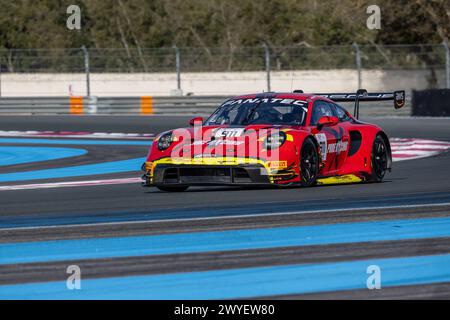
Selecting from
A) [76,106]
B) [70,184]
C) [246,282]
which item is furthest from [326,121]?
[76,106]

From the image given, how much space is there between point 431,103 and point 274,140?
1726cm

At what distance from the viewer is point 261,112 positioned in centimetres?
1186

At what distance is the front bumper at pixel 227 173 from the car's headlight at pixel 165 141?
7.8 inches

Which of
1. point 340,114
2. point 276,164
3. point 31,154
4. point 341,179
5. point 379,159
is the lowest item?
point 31,154

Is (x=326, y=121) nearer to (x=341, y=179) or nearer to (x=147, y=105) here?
(x=341, y=179)

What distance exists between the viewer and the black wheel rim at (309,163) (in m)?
11.3

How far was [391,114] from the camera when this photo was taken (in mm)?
28359

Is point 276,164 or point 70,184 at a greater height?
point 276,164

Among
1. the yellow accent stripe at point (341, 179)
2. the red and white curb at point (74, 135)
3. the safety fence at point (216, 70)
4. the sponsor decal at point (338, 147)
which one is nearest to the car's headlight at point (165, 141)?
the yellow accent stripe at point (341, 179)

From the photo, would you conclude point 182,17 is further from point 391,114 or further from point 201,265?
point 201,265

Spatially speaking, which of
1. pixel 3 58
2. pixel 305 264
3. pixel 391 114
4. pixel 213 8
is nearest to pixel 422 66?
pixel 391 114

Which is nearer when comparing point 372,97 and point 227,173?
point 227,173

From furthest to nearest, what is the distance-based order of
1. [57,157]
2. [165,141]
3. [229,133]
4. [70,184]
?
[57,157]
[70,184]
[165,141]
[229,133]
